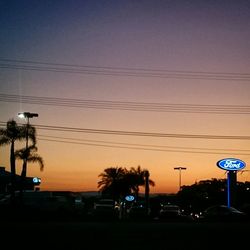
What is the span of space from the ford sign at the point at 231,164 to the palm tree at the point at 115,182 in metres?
40.3

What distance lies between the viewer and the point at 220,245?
18.4 meters

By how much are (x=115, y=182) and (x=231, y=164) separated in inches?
1647

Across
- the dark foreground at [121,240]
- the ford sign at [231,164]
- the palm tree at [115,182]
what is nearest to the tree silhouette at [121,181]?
the palm tree at [115,182]

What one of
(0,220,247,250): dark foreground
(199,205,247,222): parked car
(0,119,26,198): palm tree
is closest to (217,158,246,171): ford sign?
(199,205,247,222): parked car

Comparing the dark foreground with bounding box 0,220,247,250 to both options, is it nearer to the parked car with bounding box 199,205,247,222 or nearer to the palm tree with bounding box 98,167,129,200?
the parked car with bounding box 199,205,247,222

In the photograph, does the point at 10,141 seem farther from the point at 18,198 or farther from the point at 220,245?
the point at 220,245

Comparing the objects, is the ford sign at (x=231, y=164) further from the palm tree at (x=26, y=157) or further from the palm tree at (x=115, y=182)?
the palm tree at (x=115, y=182)

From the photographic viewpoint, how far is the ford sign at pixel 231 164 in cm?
5569

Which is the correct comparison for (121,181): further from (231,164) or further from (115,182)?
(231,164)

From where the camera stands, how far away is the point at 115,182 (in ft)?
311

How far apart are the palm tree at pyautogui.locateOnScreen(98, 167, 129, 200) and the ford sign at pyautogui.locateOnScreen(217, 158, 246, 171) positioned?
4032cm

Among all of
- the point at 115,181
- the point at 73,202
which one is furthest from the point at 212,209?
the point at 115,181

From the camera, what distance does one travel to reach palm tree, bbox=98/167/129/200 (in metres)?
94.1

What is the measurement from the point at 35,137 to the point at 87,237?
3336 centimetres
